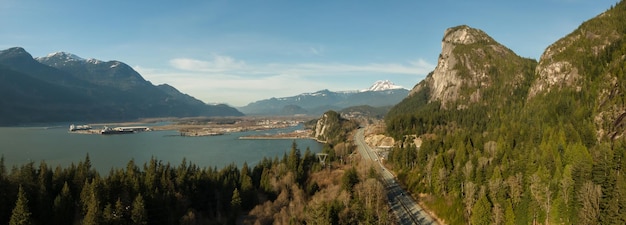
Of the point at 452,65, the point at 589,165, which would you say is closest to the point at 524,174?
the point at 589,165

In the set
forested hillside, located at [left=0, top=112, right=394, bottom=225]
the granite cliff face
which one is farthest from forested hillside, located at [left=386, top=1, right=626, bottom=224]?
forested hillside, located at [left=0, top=112, right=394, bottom=225]

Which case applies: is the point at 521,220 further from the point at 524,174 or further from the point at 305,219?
the point at 305,219

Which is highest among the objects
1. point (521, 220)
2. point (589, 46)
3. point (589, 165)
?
point (589, 46)

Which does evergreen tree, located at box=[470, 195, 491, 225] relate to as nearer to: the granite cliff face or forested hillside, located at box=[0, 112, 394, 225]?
forested hillside, located at box=[0, 112, 394, 225]

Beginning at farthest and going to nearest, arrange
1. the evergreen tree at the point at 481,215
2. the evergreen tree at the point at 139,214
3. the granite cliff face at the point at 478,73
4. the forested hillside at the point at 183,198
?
the granite cliff face at the point at 478,73, the evergreen tree at the point at 481,215, the forested hillside at the point at 183,198, the evergreen tree at the point at 139,214

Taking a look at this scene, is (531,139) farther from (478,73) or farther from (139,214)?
(478,73)

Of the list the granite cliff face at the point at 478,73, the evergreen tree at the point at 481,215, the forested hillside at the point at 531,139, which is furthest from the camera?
the granite cliff face at the point at 478,73

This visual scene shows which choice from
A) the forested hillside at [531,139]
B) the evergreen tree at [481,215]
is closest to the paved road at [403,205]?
the forested hillside at [531,139]

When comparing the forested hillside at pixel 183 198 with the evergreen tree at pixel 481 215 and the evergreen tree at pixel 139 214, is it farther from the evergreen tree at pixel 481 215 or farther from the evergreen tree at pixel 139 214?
the evergreen tree at pixel 481 215
